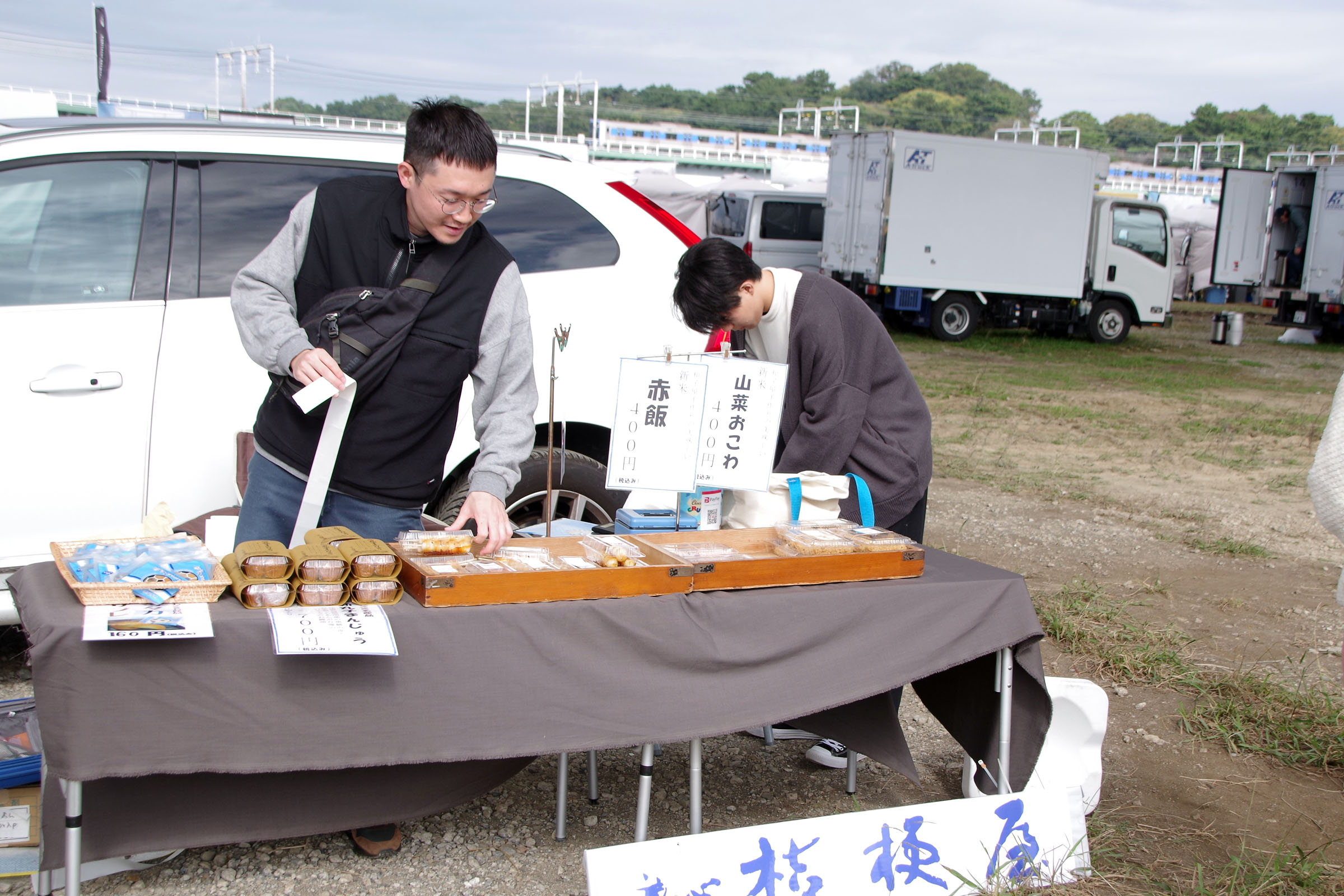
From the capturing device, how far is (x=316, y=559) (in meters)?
2.00

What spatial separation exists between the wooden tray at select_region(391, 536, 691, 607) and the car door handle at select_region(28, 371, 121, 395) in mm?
1360

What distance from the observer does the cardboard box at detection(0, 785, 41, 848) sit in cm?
230

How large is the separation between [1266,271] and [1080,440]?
10259 millimetres

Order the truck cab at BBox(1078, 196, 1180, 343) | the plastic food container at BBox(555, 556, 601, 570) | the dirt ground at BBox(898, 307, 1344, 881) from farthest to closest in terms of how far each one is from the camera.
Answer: the truck cab at BBox(1078, 196, 1180, 343)
the dirt ground at BBox(898, 307, 1344, 881)
the plastic food container at BBox(555, 556, 601, 570)

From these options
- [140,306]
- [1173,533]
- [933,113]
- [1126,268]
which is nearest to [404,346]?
[140,306]

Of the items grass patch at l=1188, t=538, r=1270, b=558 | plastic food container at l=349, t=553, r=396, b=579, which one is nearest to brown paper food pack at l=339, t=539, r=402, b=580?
plastic food container at l=349, t=553, r=396, b=579

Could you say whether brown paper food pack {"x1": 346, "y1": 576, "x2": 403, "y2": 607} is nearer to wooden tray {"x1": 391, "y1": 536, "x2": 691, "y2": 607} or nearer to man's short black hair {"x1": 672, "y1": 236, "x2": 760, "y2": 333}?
wooden tray {"x1": 391, "y1": 536, "x2": 691, "y2": 607}

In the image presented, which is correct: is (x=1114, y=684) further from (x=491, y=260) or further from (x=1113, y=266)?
(x=1113, y=266)

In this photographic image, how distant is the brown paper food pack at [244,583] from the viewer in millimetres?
1961

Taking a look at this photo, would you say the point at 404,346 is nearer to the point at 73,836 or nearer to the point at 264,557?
the point at 264,557

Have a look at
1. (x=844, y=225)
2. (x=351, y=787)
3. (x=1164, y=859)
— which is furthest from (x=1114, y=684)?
(x=844, y=225)

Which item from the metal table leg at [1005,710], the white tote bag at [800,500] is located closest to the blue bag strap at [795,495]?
the white tote bag at [800,500]

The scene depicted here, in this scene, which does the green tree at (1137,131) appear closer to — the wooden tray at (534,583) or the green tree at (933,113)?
the green tree at (933,113)

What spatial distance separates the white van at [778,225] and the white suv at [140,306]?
13.0 meters
